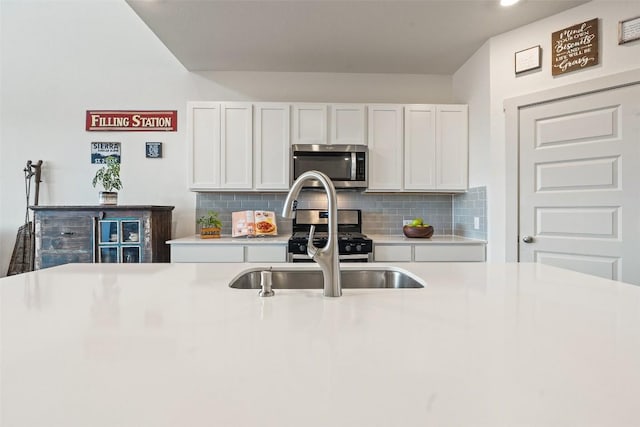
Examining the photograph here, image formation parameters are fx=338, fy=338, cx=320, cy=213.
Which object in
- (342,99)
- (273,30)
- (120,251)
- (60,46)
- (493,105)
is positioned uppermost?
(60,46)

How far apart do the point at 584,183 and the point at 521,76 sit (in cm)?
96

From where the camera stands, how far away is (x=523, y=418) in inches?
16.3

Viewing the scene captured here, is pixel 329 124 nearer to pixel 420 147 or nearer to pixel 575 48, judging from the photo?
pixel 420 147

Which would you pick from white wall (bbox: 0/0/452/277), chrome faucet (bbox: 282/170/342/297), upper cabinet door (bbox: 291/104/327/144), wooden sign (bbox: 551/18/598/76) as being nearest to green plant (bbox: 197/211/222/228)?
white wall (bbox: 0/0/452/277)

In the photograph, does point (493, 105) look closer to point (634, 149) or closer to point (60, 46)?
point (634, 149)

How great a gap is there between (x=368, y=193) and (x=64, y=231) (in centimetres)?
277

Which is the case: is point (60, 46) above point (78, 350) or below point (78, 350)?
above

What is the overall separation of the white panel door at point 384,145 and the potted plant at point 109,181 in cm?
240

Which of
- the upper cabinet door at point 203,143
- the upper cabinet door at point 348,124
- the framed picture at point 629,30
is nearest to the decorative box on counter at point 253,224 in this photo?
the upper cabinet door at point 203,143

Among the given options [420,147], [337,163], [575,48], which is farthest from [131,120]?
[575,48]

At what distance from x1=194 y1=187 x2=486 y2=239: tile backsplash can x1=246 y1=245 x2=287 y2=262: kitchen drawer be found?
63cm

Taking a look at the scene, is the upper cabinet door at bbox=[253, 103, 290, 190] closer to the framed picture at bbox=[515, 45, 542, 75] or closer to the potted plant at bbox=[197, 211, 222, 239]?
the potted plant at bbox=[197, 211, 222, 239]

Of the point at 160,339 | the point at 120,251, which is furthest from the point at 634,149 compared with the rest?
the point at 120,251

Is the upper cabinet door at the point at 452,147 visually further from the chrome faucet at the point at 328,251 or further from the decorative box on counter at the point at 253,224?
the chrome faucet at the point at 328,251
